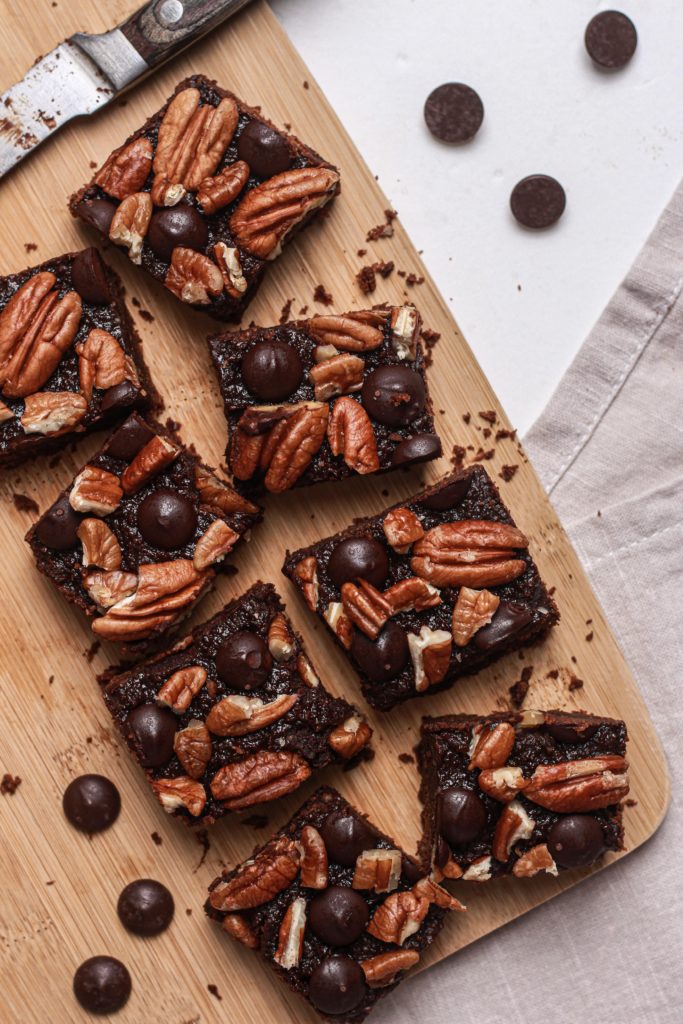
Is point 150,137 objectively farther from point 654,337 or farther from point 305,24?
point 654,337

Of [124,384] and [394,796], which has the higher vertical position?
[124,384]

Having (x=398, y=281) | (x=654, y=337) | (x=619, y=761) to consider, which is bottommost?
(x=619, y=761)

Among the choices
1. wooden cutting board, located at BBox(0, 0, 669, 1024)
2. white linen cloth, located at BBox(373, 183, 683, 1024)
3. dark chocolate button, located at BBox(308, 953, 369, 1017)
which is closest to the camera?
dark chocolate button, located at BBox(308, 953, 369, 1017)

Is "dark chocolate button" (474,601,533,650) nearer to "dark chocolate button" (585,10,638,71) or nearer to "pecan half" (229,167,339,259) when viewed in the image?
"pecan half" (229,167,339,259)

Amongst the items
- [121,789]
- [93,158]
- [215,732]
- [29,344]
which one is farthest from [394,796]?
[93,158]

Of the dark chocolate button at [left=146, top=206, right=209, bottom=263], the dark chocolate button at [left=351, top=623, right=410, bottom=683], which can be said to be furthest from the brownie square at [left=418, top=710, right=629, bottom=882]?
the dark chocolate button at [left=146, top=206, right=209, bottom=263]

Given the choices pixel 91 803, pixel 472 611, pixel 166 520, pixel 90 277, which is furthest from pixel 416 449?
pixel 91 803
